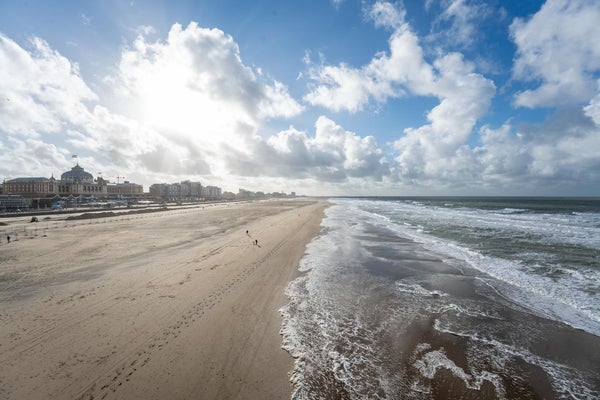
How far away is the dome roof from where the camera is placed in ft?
390

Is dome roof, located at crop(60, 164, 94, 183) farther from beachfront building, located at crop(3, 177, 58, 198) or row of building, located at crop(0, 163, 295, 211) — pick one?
beachfront building, located at crop(3, 177, 58, 198)

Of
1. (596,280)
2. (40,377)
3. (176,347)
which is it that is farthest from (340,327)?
(596,280)

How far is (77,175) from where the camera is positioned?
12075 centimetres

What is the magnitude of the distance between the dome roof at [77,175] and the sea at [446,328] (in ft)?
502

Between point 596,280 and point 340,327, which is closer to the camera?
point 340,327

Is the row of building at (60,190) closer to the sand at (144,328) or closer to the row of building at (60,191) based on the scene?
the row of building at (60,191)

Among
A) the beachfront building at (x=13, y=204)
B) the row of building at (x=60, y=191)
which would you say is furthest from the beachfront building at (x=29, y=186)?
the beachfront building at (x=13, y=204)

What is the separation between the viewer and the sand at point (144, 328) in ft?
16.5

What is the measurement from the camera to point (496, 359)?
5918 mm

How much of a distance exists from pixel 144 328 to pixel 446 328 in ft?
29.5

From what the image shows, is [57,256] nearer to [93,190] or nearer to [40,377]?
[40,377]

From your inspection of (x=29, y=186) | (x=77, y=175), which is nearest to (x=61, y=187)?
(x=29, y=186)

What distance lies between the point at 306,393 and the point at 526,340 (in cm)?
645

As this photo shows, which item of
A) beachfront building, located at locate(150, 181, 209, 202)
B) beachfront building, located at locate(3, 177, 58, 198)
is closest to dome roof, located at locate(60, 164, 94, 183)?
beachfront building, located at locate(3, 177, 58, 198)
